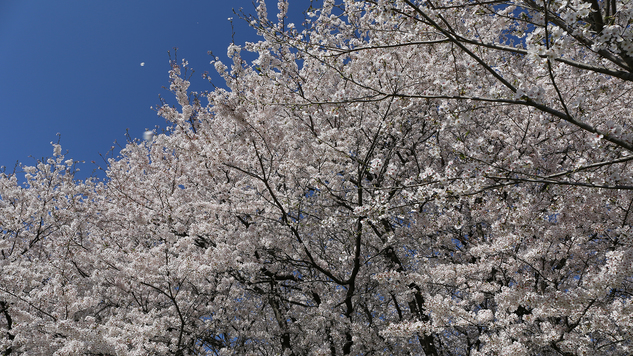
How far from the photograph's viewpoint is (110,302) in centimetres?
829

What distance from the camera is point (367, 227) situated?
580 cm

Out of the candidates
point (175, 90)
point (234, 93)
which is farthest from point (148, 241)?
point (234, 93)

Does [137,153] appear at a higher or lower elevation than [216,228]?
higher

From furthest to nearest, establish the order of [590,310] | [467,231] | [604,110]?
[467,231], [604,110], [590,310]

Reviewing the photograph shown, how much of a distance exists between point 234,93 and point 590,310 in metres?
6.52

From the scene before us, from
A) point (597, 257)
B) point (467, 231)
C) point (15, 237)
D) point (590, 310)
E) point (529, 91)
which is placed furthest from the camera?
point (15, 237)

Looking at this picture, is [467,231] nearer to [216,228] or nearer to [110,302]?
[216,228]

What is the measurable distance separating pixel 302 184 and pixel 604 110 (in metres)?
6.10

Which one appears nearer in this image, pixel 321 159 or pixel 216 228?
pixel 321 159

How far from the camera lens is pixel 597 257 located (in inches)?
257

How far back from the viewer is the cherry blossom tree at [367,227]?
505 centimetres

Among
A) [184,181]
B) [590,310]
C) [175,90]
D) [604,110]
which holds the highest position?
[175,90]

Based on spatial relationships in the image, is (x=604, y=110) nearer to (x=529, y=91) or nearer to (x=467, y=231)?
(x=467, y=231)

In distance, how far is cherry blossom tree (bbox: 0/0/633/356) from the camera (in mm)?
5055
